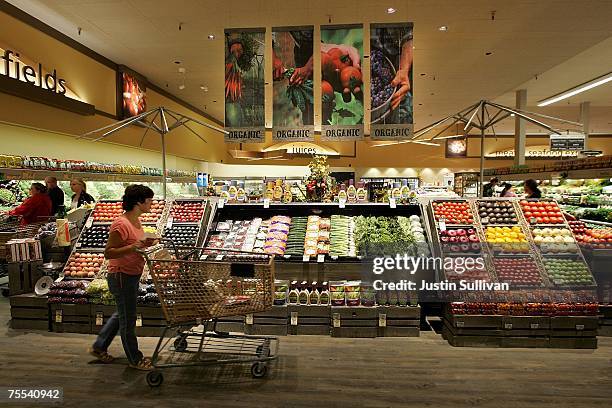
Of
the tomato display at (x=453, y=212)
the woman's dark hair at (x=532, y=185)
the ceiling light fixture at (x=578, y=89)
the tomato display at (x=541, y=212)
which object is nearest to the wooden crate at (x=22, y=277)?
the tomato display at (x=453, y=212)

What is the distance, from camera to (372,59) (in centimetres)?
624

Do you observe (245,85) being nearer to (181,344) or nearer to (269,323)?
A: (269,323)

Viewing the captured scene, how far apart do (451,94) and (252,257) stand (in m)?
10.7

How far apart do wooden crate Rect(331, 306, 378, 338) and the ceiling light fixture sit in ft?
34.7

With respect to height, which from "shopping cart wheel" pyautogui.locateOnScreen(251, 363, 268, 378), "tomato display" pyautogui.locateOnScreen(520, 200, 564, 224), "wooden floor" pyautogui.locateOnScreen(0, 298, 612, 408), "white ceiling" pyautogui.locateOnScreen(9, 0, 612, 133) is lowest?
"wooden floor" pyautogui.locateOnScreen(0, 298, 612, 408)

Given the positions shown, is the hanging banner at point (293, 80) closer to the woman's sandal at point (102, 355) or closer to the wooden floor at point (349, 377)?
the wooden floor at point (349, 377)

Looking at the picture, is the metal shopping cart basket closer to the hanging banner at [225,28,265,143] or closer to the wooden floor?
the wooden floor

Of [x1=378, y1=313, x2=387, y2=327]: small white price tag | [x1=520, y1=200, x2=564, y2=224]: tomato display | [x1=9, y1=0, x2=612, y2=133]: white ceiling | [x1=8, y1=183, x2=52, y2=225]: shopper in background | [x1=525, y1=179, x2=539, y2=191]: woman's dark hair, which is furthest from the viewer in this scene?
[x1=525, y1=179, x2=539, y2=191]: woman's dark hair

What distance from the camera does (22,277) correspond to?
16.1ft

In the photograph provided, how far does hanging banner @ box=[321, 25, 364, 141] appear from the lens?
6.16m

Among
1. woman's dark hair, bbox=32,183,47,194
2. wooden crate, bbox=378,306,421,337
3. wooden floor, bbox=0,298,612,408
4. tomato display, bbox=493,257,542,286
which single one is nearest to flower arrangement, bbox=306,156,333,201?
wooden crate, bbox=378,306,421,337

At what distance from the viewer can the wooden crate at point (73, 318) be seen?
15.4 ft

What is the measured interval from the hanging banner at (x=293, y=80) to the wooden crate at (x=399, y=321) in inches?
114

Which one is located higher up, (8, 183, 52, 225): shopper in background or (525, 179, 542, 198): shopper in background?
(525, 179, 542, 198): shopper in background
